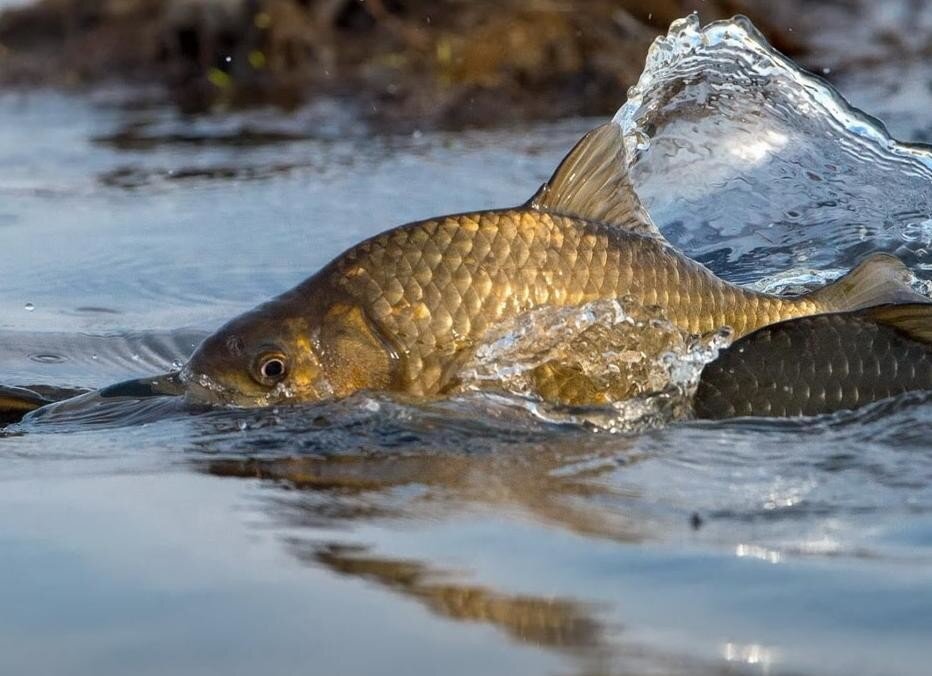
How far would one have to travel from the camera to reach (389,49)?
13055mm

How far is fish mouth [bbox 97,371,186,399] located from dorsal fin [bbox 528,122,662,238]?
3.29ft

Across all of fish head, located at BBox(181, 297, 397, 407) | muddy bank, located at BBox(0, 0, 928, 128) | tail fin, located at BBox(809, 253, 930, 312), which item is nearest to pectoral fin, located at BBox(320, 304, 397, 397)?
fish head, located at BBox(181, 297, 397, 407)

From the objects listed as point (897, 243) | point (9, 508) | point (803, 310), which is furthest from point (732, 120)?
point (9, 508)

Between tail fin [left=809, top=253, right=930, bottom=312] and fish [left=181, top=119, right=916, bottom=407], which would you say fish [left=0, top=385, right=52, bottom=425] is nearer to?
fish [left=181, top=119, right=916, bottom=407]

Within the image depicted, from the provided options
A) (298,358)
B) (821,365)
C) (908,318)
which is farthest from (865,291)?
(298,358)

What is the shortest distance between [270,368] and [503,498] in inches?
38.8

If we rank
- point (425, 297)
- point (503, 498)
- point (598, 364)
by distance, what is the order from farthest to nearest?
1. point (598, 364)
2. point (425, 297)
3. point (503, 498)

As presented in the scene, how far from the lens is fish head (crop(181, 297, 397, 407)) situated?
4.28 metres

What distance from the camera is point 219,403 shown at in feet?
14.3

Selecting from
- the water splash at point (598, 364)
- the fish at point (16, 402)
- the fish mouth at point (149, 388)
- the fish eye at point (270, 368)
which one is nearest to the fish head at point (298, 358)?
the fish eye at point (270, 368)

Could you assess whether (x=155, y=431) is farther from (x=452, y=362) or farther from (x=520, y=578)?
(x=520, y=578)

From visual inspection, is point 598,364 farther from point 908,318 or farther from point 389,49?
point 389,49

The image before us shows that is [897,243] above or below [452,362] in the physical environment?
above

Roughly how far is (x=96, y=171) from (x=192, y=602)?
6.94 metres
